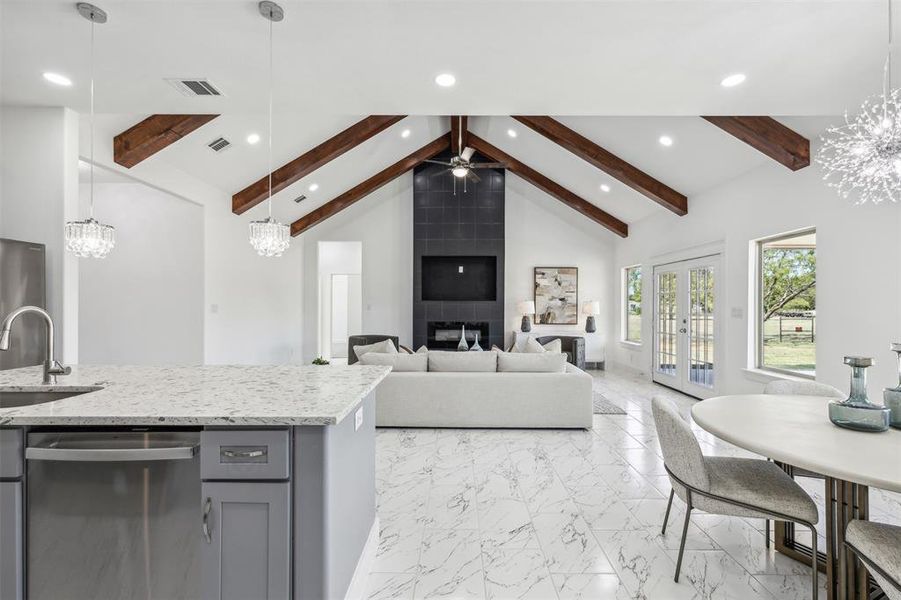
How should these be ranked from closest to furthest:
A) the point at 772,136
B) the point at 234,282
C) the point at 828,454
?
the point at 828,454 < the point at 772,136 < the point at 234,282

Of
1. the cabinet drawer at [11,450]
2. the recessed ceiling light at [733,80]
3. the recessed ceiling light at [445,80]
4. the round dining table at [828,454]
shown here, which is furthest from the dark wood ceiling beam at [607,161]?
the cabinet drawer at [11,450]

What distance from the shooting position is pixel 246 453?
139 cm

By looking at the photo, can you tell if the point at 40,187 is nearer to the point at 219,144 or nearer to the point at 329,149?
the point at 219,144

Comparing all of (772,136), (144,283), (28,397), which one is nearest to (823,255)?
(772,136)

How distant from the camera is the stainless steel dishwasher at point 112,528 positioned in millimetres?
1491

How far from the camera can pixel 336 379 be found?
1.98 metres

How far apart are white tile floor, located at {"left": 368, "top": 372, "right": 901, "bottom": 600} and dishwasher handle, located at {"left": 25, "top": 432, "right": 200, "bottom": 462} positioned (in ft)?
3.59

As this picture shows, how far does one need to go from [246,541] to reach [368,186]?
7194 mm

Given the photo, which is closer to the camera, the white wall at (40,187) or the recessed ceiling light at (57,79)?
the recessed ceiling light at (57,79)

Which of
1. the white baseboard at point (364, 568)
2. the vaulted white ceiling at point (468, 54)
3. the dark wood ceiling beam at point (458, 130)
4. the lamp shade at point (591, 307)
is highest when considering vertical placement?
the dark wood ceiling beam at point (458, 130)

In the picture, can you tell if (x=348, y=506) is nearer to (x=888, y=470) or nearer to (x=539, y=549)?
(x=539, y=549)

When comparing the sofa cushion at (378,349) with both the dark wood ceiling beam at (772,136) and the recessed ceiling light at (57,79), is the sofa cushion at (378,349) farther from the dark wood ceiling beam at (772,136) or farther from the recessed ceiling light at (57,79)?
the dark wood ceiling beam at (772,136)

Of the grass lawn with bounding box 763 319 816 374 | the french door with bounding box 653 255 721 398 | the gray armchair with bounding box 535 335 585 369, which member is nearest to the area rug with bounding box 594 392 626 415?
the french door with bounding box 653 255 721 398

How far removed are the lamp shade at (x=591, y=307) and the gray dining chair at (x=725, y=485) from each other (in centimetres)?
631
